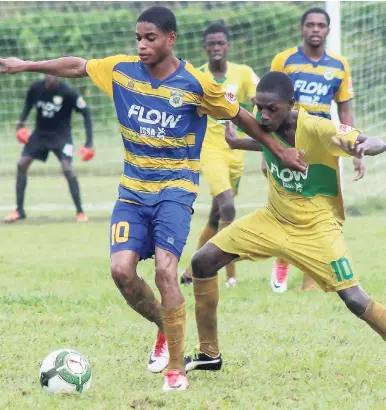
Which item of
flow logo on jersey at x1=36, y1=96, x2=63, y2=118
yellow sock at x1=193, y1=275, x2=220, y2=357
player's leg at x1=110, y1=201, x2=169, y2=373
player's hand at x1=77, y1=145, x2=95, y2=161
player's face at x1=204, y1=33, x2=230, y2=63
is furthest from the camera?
flow logo on jersey at x1=36, y1=96, x2=63, y2=118

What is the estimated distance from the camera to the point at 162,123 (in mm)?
6051

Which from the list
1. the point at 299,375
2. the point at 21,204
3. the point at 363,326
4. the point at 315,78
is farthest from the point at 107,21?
the point at 299,375

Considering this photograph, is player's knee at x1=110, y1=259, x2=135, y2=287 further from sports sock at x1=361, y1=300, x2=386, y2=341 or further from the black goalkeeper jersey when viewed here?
the black goalkeeper jersey

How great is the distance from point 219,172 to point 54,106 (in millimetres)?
5046

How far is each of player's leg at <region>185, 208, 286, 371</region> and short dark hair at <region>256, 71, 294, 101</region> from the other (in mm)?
822

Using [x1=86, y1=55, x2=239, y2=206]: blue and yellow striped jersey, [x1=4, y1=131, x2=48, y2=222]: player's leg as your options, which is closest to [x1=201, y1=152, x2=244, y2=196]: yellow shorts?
[x1=86, y1=55, x2=239, y2=206]: blue and yellow striped jersey

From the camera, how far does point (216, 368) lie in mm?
6383

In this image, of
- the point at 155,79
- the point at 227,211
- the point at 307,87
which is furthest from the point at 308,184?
the point at 307,87

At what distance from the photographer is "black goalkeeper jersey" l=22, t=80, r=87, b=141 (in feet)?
46.2

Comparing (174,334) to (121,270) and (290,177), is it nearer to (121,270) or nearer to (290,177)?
(121,270)

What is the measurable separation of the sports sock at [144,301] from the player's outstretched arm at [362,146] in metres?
1.48

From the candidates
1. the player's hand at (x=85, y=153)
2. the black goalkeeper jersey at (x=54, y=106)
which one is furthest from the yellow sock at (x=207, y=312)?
the black goalkeeper jersey at (x=54, y=106)

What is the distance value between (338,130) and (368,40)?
957 cm

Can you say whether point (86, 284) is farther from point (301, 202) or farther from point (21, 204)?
point (21, 204)
